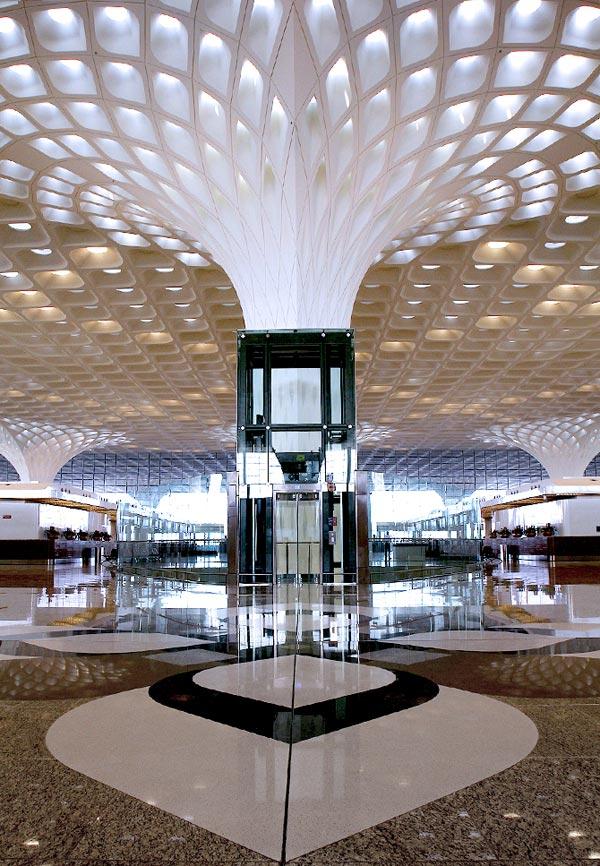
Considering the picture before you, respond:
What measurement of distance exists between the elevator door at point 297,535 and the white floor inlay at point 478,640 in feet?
35.9

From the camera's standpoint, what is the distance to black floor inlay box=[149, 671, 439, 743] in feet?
9.16

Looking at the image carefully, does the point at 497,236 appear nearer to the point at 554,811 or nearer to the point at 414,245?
the point at 414,245

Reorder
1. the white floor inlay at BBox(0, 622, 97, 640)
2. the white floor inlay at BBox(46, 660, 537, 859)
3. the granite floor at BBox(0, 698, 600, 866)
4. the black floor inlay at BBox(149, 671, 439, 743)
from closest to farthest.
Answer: the granite floor at BBox(0, 698, 600, 866) → the white floor inlay at BBox(46, 660, 537, 859) → the black floor inlay at BBox(149, 671, 439, 743) → the white floor inlay at BBox(0, 622, 97, 640)

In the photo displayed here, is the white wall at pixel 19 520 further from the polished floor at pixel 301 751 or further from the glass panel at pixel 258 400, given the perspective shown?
the polished floor at pixel 301 751

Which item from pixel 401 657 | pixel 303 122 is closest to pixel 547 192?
pixel 303 122

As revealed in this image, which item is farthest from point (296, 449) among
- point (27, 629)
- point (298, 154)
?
point (27, 629)

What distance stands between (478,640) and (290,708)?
2.94 meters

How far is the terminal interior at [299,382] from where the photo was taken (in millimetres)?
2074

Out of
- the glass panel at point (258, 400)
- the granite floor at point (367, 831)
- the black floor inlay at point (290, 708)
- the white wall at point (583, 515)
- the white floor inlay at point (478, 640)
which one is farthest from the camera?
the white wall at point (583, 515)

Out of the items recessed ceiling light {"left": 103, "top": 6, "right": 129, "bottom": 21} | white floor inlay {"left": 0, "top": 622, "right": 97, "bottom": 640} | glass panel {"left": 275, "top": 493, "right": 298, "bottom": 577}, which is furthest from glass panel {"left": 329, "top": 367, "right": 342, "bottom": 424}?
white floor inlay {"left": 0, "top": 622, "right": 97, "bottom": 640}

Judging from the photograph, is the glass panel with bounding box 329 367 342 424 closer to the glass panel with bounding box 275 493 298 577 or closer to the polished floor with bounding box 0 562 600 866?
the glass panel with bounding box 275 493 298 577

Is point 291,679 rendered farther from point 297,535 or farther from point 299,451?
point 297,535

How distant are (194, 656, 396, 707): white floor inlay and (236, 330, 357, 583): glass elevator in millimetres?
12502

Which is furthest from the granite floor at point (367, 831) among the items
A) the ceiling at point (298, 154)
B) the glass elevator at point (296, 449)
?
the glass elevator at point (296, 449)
